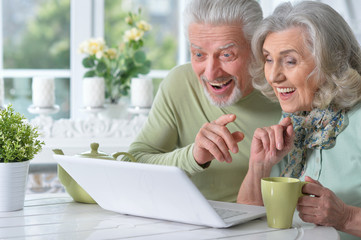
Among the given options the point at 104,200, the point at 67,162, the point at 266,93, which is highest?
the point at 266,93

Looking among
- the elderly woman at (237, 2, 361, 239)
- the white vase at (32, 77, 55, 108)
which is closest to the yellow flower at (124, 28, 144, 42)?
the white vase at (32, 77, 55, 108)

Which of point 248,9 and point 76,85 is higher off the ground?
point 248,9

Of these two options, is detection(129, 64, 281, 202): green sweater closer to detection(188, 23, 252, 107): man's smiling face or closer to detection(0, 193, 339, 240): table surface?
detection(188, 23, 252, 107): man's smiling face

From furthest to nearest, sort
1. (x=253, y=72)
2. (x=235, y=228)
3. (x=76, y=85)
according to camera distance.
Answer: (x=76, y=85), (x=253, y=72), (x=235, y=228)

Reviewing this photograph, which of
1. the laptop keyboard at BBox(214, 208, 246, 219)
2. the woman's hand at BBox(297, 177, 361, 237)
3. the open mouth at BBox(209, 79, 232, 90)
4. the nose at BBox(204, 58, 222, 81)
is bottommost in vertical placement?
the laptop keyboard at BBox(214, 208, 246, 219)

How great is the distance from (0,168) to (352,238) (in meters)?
0.96

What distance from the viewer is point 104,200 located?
1.44 metres

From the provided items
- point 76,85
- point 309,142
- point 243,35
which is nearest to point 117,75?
point 76,85

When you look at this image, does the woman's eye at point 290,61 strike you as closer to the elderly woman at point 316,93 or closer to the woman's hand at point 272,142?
the elderly woman at point 316,93

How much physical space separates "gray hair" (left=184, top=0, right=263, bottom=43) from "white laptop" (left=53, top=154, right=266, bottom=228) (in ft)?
2.16

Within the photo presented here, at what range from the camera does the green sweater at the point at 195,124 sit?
1.94 metres

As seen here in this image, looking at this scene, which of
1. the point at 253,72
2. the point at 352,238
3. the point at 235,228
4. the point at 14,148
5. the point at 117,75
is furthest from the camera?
the point at 117,75

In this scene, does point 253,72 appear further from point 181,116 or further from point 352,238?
point 352,238

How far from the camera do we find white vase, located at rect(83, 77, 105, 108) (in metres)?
3.01
